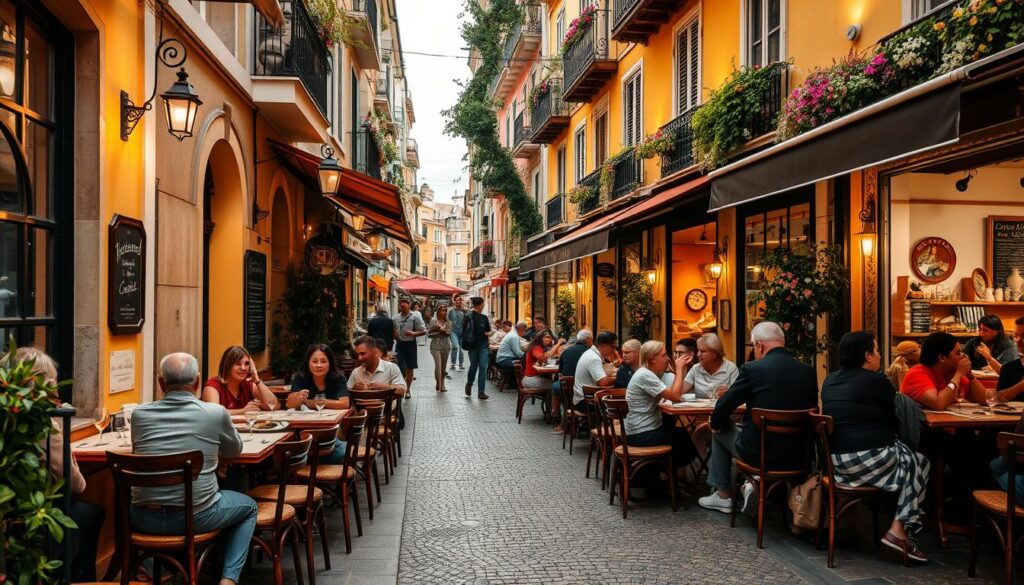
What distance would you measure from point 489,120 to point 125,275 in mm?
23349

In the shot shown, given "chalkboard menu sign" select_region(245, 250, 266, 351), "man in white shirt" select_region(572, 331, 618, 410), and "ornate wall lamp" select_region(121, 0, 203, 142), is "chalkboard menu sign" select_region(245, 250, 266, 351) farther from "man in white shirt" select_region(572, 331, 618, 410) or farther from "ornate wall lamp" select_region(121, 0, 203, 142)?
"man in white shirt" select_region(572, 331, 618, 410)

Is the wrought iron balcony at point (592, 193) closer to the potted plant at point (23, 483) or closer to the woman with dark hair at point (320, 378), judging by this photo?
the woman with dark hair at point (320, 378)

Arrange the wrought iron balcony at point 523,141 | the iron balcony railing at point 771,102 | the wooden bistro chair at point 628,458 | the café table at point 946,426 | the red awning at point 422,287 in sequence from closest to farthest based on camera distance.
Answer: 1. the café table at point 946,426
2. the wooden bistro chair at point 628,458
3. the iron balcony railing at point 771,102
4. the red awning at point 422,287
5. the wrought iron balcony at point 523,141

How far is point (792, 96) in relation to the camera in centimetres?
920

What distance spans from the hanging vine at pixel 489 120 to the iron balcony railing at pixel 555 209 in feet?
10.3

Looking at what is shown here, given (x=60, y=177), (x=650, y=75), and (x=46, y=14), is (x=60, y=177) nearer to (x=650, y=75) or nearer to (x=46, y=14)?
(x=46, y=14)

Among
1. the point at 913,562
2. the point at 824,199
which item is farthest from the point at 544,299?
the point at 913,562

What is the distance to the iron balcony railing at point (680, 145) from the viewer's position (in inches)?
519

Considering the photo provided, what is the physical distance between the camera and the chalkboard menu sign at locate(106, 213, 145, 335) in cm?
546

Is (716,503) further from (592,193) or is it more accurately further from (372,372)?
(592,193)

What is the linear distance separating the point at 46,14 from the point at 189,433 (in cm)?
286

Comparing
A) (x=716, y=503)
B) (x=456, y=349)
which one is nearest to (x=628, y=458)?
(x=716, y=503)

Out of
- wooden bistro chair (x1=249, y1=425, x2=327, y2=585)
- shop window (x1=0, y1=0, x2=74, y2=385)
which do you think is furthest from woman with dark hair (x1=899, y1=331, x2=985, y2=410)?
shop window (x1=0, y1=0, x2=74, y2=385)

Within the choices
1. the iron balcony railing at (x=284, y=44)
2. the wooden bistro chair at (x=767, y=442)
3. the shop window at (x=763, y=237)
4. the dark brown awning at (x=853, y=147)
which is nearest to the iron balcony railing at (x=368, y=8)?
the iron balcony railing at (x=284, y=44)
